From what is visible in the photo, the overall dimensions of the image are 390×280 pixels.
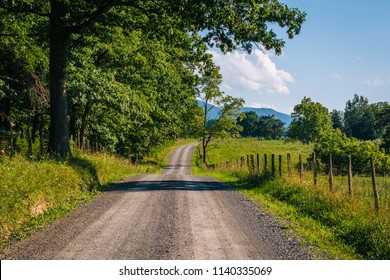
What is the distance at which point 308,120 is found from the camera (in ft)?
308

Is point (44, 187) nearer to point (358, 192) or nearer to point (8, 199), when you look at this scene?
point (8, 199)

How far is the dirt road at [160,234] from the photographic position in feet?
21.3

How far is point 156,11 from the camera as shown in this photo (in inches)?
577

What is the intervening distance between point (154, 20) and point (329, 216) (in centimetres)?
1076

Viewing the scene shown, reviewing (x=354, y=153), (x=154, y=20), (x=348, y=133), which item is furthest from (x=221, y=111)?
(x=348, y=133)

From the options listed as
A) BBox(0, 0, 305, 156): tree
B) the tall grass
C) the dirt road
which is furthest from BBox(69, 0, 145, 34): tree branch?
the dirt road

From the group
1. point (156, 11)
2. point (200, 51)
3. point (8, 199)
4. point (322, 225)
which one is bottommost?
point (322, 225)

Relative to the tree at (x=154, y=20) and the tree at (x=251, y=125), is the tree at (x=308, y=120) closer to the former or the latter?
the tree at (x=251, y=125)

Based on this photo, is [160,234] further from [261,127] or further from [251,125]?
[261,127]

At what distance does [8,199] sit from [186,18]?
30.2 ft

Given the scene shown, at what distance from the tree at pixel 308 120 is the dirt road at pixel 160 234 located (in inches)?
3381

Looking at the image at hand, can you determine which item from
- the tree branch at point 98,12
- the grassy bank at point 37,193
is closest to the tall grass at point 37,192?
the grassy bank at point 37,193
